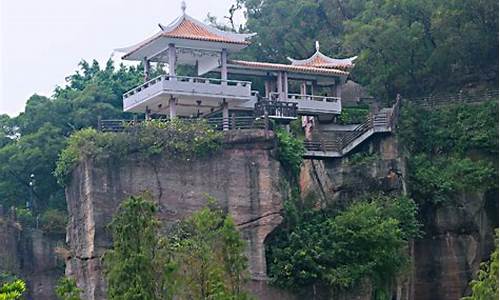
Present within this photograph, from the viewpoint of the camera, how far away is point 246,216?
27.1 m

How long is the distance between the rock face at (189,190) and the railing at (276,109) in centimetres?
255

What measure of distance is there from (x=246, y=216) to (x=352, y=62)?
28.8 ft

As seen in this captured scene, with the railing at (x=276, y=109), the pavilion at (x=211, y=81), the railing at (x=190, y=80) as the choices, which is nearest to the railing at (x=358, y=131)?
the railing at (x=276, y=109)

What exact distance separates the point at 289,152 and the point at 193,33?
4.30 meters

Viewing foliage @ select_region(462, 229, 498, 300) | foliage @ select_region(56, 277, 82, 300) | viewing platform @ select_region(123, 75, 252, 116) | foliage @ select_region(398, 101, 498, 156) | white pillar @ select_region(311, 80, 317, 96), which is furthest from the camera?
white pillar @ select_region(311, 80, 317, 96)

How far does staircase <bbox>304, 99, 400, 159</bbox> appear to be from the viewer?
101 feet

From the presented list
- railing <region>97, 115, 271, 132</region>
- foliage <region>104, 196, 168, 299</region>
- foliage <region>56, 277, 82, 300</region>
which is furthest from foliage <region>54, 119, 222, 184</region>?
foliage <region>56, 277, 82, 300</region>

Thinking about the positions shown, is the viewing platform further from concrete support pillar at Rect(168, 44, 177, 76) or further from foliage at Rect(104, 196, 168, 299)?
foliage at Rect(104, 196, 168, 299)

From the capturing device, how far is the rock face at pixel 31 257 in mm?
32844

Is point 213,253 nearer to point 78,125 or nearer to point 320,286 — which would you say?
point 320,286

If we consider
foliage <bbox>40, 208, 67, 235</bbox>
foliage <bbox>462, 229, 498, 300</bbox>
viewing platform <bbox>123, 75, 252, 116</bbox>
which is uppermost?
viewing platform <bbox>123, 75, 252, 116</bbox>

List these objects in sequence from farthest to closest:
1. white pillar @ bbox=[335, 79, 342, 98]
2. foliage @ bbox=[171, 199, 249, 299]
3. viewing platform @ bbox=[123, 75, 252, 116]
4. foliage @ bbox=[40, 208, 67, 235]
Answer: foliage @ bbox=[40, 208, 67, 235] < white pillar @ bbox=[335, 79, 342, 98] < viewing platform @ bbox=[123, 75, 252, 116] < foliage @ bbox=[171, 199, 249, 299]

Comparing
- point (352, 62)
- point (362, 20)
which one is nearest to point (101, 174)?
point (352, 62)

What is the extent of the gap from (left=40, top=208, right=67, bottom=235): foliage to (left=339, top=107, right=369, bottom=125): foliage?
904cm
